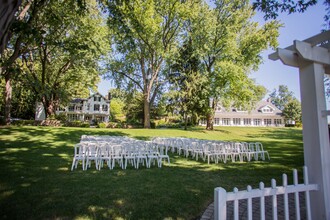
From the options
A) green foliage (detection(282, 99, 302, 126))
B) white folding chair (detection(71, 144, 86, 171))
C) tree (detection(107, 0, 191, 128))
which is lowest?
white folding chair (detection(71, 144, 86, 171))

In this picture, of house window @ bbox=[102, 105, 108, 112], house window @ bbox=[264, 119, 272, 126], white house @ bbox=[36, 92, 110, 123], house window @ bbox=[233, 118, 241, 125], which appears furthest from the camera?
house window @ bbox=[264, 119, 272, 126]

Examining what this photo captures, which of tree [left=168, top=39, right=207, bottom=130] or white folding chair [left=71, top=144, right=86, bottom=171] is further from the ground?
tree [left=168, top=39, right=207, bottom=130]

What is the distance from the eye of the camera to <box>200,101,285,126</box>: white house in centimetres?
5642

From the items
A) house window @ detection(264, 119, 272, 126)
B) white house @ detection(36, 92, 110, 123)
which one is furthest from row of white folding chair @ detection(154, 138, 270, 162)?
house window @ detection(264, 119, 272, 126)

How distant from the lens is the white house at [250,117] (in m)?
56.4

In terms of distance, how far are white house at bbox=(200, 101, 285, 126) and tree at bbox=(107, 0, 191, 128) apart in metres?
29.6

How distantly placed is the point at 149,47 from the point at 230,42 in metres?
10.8

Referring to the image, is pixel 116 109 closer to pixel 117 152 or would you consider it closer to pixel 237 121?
pixel 237 121

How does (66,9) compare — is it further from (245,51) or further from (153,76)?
(245,51)

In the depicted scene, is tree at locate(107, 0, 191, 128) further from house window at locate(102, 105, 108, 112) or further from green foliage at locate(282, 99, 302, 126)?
green foliage at locate(282, 99, 302, 126)

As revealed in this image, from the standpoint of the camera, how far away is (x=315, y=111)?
2980mm

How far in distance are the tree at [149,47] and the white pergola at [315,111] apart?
21.2m

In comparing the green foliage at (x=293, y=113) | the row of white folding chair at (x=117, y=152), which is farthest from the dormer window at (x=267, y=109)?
the row of white folding chair at (x=117, y=152)

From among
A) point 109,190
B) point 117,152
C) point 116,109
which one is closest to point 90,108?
point 116,109
